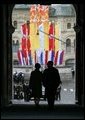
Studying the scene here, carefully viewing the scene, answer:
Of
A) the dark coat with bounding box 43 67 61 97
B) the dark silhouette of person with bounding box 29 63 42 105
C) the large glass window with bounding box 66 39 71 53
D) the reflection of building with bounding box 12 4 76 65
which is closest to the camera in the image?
the dark coat with bounding box 43 67 61 97

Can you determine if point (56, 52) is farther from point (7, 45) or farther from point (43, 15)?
point (7, 45)

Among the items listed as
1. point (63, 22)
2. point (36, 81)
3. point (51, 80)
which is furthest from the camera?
point (63, 22)

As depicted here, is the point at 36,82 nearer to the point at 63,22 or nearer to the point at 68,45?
the point at 68,45

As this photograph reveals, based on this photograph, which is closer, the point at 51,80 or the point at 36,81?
the point at 51,80

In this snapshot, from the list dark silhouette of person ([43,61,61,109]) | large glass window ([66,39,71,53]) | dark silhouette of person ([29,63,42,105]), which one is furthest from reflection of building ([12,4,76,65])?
dark silhouette of person ([43,61,61,109])

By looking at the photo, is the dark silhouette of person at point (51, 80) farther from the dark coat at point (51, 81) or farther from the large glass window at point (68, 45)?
the large glass window at point (68, 45)

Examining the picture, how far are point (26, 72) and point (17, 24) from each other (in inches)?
835

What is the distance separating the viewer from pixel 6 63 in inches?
951

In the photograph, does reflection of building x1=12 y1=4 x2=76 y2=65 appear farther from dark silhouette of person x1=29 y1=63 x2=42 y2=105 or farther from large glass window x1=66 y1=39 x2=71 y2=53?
dark silhouette of person x1=29 y1=63 x2=42 y2=105

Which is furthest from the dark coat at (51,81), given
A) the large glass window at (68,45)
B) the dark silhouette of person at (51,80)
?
the large glass window at (68,45)

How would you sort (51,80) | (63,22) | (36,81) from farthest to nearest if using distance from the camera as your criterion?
(63,22) → (36,81) → (51,80)

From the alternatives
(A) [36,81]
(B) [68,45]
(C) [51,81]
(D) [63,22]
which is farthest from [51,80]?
(D) [63,22]

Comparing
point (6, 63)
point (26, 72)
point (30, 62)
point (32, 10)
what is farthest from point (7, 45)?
point (32, 10)

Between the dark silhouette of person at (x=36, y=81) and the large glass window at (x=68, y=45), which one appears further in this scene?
the large glass window at (x=68, y=45)
